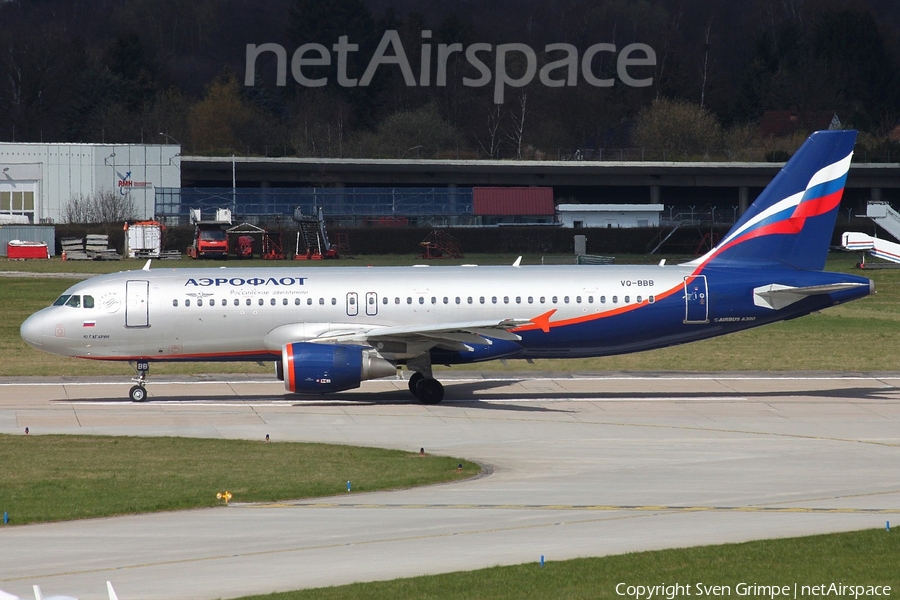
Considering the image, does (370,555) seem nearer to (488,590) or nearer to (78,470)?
(488,590)

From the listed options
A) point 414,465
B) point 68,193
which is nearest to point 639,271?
point 414,465

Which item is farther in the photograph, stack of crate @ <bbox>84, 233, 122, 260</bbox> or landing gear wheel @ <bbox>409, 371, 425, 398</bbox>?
stack of crate @ <bbox>84, 233, 122, 260</bbox>

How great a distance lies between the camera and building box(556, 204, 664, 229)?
105 metres

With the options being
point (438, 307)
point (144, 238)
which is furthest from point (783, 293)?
point (144, 238)

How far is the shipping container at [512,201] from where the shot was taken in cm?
10869

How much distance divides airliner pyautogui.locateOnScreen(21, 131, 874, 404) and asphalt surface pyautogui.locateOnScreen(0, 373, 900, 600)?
1553 millimetres

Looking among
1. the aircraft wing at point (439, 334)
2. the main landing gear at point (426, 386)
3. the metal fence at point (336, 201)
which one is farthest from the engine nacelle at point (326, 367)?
the metal fence at point (336, 201)

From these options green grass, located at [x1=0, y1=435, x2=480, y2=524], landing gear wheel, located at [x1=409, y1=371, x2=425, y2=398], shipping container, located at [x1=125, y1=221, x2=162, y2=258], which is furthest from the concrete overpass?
green grass, located at [x1=0, y1=435, x2=480, y2=524]

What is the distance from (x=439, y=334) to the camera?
30.2 metres
